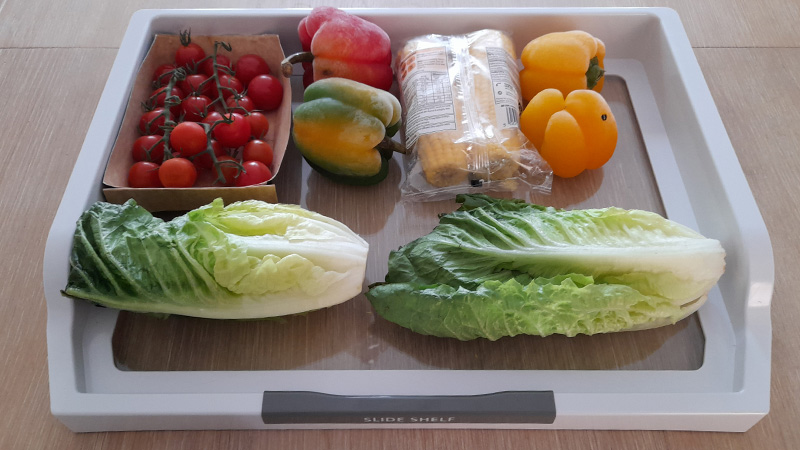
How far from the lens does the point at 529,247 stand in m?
0.93

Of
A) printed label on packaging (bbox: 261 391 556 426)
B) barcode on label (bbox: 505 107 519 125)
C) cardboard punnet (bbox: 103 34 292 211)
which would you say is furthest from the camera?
barcode on label (bbox: 505 107 519 125)

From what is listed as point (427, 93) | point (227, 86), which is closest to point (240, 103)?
point (227, 86)

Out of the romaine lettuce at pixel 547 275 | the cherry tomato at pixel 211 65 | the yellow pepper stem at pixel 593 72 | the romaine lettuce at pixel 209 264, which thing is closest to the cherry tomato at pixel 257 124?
the cherry tomato at pixel 211 65

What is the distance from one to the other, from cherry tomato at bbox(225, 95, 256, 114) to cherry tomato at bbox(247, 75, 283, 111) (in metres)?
0.02

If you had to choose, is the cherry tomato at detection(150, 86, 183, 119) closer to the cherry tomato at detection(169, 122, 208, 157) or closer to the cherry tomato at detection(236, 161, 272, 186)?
the cherry tomato at detection(169, 122, 208, 157)

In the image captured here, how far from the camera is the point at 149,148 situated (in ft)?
3.57

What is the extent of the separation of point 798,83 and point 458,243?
936 millimetres

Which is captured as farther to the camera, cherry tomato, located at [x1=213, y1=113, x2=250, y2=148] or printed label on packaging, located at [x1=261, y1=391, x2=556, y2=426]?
cherry tomato, located at [x1=213, y1=113, x2=250, y2=148]

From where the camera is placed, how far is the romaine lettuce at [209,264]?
0.89 m

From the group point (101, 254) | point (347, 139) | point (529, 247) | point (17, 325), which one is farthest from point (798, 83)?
point (17, 325)

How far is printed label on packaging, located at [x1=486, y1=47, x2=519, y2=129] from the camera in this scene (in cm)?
113

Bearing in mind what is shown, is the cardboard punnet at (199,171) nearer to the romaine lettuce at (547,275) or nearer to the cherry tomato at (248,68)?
the cherry tomato at (248,68)

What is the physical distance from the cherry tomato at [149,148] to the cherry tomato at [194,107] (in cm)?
8

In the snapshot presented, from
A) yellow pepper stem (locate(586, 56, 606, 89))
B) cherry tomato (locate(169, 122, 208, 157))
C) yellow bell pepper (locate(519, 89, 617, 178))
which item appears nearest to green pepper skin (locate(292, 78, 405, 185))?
cherry tomato (locate(169, 122, 208, 157))
